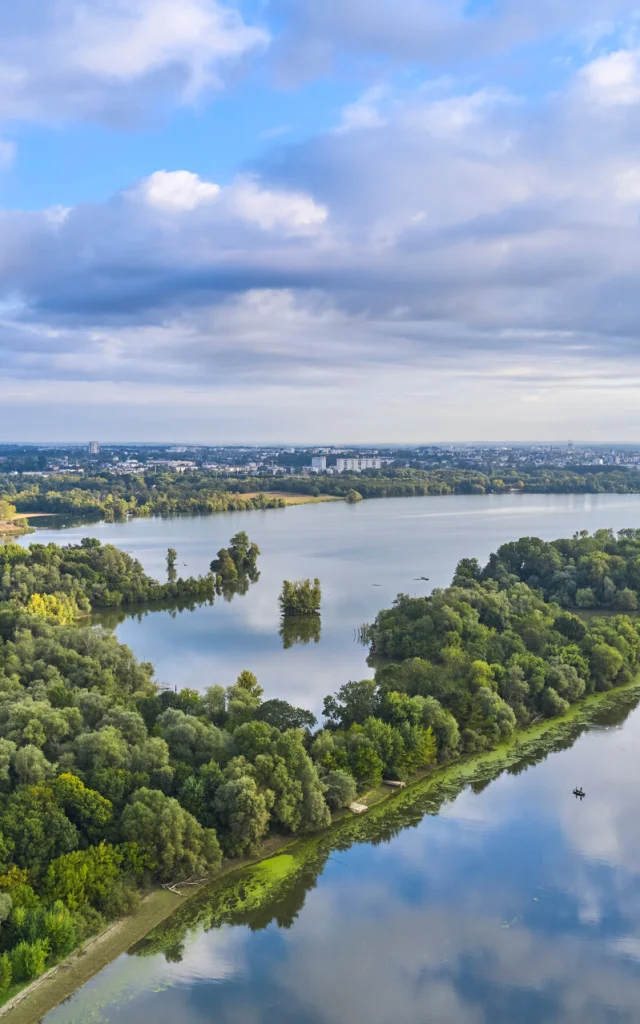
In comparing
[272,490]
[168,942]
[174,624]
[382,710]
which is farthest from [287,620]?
[272,490]

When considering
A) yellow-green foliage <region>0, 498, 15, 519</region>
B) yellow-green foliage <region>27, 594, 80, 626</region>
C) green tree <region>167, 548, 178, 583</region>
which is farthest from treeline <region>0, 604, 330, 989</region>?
yellow-green foliage <region>0, 498, 15, 519</region>

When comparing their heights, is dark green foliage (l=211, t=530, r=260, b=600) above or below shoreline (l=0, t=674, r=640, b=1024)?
above

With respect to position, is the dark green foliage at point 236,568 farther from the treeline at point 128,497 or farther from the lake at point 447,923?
the treeline at point 128,497

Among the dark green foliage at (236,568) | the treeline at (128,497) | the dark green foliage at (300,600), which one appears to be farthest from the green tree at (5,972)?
the treeline at (128,497)

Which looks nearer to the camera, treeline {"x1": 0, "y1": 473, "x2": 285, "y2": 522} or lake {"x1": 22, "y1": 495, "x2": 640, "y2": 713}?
lake {"x1": 22, "y1": 495, "x2": 640, "y2": 713}

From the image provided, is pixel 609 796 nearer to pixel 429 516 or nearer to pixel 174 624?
pixel 174 624

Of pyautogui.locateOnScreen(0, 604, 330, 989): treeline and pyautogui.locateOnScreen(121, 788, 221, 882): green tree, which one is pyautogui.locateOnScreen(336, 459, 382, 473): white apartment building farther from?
pyautogui.locateOnScreen(121, 788, 221, 882): green tree

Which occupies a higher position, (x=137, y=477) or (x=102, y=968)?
(x=137, y=477)
